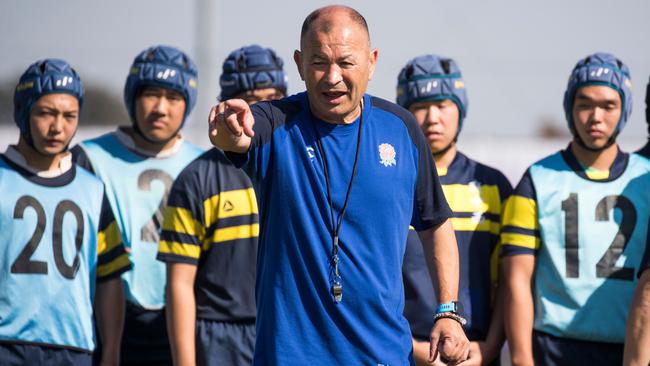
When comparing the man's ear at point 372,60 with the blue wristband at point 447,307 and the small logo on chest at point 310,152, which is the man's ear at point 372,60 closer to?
the small logo on chest at point 310,152

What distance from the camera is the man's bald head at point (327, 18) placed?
17.4 feet

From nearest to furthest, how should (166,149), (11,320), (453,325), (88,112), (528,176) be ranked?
1. (453,325)
2. (11,320)
3. (528,176)
4. (166,149)
5. (88,112)

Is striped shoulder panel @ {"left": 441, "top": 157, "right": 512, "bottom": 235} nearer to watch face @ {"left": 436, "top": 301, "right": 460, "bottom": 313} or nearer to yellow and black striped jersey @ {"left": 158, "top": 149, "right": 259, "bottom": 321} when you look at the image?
yellow and black striped jersey @ {"left": 158, "top": 149, "right": 259, "bottom": 321}

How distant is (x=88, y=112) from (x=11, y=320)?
1173 centimetres

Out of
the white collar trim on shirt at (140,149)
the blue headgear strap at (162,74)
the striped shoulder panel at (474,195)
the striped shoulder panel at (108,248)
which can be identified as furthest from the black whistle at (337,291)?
the blue headgear strap at (162,74)

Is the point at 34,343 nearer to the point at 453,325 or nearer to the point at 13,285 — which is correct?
the point at 13,285

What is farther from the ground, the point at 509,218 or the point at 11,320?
the point at 509,218

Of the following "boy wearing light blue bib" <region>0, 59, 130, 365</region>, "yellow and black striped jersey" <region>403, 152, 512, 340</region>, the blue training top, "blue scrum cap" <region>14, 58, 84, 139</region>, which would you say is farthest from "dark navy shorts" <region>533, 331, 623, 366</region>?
"blue scrum cap" <region>14, 58, 84, 139</region>

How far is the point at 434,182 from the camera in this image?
5641 mm

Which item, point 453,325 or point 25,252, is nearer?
point 453,325

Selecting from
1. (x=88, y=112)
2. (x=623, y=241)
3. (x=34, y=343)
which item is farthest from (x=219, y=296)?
(x=88, y=112)

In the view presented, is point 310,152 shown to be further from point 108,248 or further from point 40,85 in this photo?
point 40,85

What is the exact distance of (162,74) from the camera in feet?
26.3

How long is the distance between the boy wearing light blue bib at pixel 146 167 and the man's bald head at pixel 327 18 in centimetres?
262
